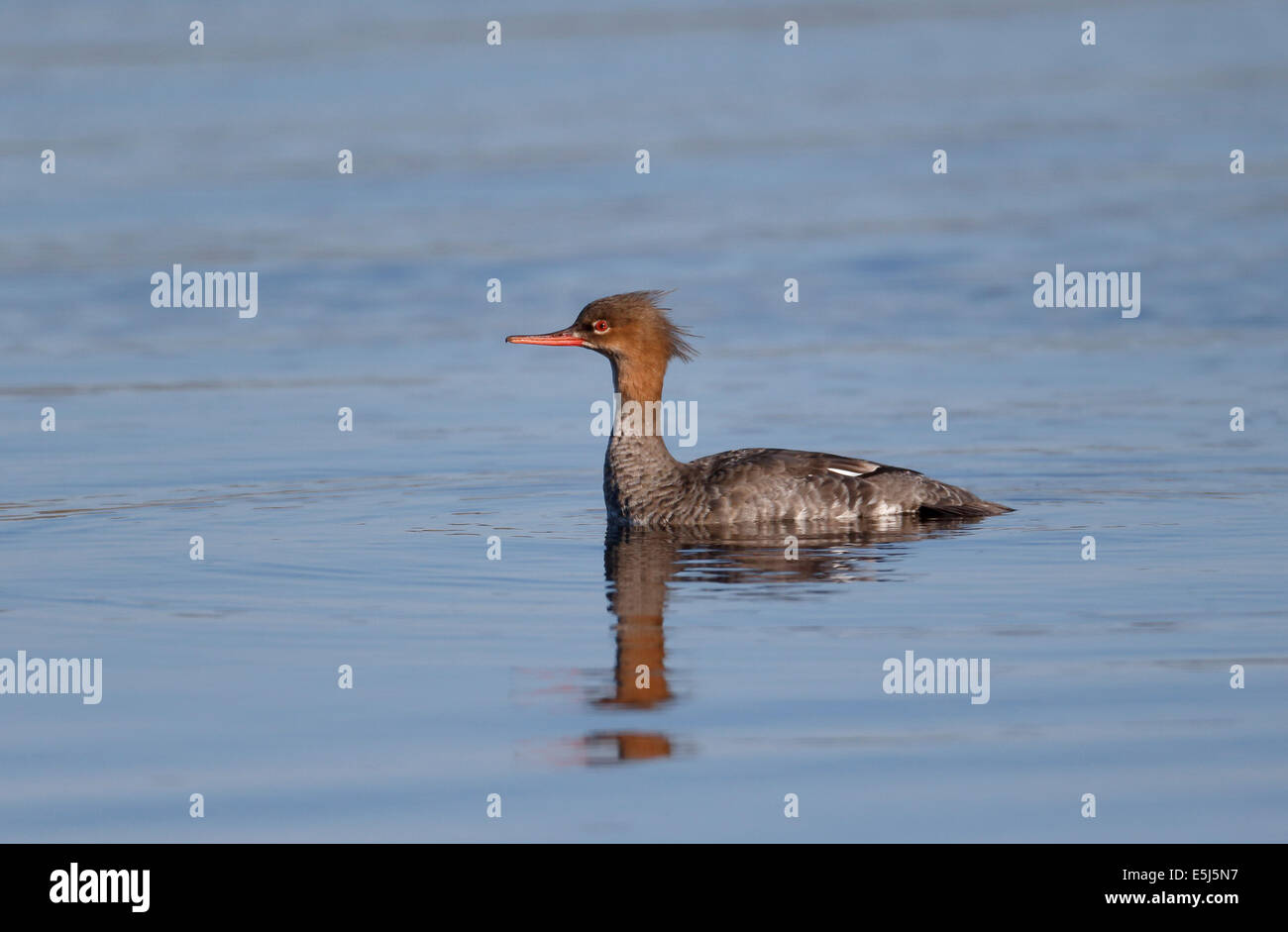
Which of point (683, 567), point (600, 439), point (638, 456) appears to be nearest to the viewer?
point (683, 567)

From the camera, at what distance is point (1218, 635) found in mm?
8984

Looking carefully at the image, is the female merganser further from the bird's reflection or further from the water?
the water

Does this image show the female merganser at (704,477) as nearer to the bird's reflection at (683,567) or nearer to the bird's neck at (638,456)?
the bird's neck at (638,456)

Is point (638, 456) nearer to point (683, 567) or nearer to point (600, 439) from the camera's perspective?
point (683, 567)

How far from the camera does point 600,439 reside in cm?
1531

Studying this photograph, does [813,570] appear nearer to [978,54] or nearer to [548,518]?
[548,518]

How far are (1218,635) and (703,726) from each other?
107 inches

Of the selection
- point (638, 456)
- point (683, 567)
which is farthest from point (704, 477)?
point (683, 567)

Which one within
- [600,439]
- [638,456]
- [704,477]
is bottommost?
[704,477]

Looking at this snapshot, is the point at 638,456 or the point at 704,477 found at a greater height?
the point at 638,456

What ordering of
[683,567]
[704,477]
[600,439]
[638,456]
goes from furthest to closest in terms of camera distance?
1. [600,439]
2. [638,456]
3. [704,477]
4. [683,567]

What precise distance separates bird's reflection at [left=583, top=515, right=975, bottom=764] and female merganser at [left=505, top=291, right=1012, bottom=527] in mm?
122

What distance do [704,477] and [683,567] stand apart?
4.95 ft

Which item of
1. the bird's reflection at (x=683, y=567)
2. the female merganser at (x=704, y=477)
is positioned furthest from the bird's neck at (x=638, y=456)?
the bird's reflection at (x=683, y=567)
